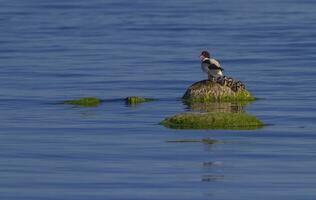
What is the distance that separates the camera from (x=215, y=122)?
25.8m

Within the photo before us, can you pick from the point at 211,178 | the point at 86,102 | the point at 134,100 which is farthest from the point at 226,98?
the point at 211,178

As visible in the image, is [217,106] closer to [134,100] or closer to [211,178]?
[134,100]

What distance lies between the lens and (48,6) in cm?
7706

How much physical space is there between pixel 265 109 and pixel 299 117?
6.08 ft

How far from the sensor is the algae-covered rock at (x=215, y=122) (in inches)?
1014

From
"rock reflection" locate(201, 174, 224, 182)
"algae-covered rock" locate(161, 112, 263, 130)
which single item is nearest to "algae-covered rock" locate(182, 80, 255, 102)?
"algae-covered rock" locate(161, 112, 263, 130)

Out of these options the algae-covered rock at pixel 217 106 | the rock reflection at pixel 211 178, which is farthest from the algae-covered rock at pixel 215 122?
the rock reflection at pixel 211 178

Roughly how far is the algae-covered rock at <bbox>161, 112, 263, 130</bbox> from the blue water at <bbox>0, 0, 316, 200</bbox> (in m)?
0.42

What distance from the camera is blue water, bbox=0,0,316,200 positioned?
19.5 m

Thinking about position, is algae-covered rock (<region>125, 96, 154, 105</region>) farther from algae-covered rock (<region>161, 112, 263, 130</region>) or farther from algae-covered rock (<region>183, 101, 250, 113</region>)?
algae-covered rock (<region>161, 112, 263, 130</region>)

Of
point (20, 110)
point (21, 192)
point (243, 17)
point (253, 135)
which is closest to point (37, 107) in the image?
point (20, 110)

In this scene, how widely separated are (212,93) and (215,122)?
202 inches

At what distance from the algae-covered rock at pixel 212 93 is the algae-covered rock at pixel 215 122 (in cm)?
A: 454

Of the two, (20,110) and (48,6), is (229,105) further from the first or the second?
(48,6)
